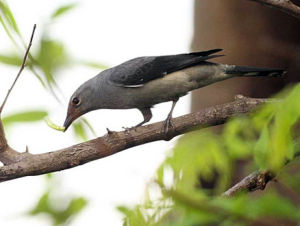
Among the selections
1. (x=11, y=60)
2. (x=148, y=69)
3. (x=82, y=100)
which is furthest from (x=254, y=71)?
(x=11, y=60)

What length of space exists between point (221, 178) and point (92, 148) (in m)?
1.97

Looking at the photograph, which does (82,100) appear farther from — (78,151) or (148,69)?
(78,151)

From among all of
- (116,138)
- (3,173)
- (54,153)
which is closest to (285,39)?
(116,138)

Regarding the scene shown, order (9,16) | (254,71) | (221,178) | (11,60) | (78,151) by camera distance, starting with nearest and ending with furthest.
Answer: (221,178) → (9,16) → (11,60) → (78,151) → (254,71)

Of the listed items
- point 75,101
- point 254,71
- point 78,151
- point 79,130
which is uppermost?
point 79,130

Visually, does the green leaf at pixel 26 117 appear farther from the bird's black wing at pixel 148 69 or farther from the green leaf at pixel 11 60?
the bird's black wing at pixel 148 69

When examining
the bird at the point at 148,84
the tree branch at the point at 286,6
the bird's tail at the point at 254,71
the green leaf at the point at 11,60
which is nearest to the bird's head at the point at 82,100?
the bird at the point at 148,84

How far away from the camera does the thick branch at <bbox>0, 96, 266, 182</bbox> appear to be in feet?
9.02

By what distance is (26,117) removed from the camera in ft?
3.91

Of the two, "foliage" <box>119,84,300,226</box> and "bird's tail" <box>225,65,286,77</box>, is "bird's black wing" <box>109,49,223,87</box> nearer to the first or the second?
"bird's tail" <box>225,65,286,77</box>

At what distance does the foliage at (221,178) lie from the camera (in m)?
0.81

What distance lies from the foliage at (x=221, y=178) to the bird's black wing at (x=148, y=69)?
389cm

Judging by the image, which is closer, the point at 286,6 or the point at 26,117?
the point at 26,117

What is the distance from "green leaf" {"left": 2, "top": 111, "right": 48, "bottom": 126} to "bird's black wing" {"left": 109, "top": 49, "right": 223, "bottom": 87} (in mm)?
3748
